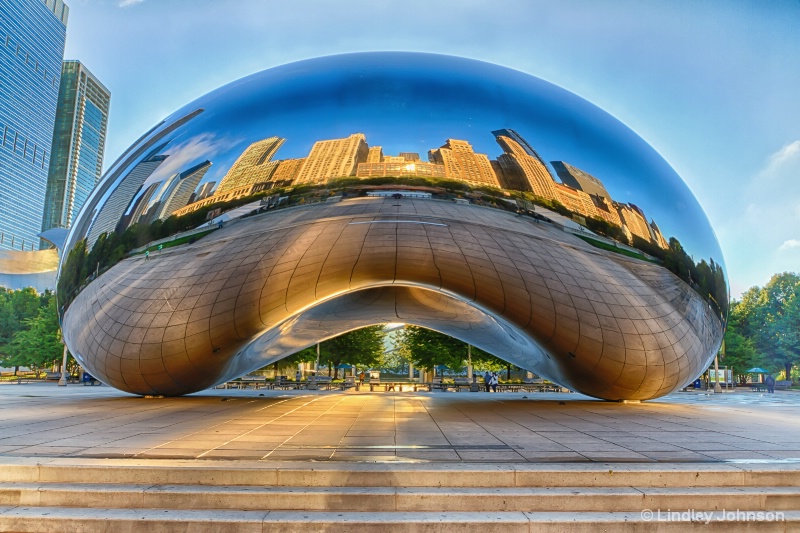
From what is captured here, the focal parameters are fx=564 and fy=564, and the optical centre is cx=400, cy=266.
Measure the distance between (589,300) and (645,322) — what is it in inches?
50.5

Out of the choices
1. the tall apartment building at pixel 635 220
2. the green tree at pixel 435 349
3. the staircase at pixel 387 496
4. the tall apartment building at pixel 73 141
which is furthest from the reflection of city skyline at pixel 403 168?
the tall apartment building at pixel 73 141

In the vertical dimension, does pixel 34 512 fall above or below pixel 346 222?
below

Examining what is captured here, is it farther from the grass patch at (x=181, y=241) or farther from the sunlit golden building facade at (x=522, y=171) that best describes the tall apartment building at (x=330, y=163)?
the sunlit golden building facade at (x=522, y=171)

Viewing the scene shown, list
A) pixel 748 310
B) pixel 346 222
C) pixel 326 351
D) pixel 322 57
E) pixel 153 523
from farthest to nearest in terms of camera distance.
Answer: pixel 748 310 → pixel 326 351 → pixel 322 57 → pixel 346 222 → pixel 153 523

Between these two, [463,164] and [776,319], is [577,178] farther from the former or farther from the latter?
[776,319]

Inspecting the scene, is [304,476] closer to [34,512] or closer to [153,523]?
[153,523]

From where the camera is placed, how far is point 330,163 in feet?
29.9

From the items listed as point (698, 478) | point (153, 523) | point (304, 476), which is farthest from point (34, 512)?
point (698, 478)

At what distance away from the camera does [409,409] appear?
1229 centimetres

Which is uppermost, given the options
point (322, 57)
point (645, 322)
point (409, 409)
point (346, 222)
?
point (322, 57)

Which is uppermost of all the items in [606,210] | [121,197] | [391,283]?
[121,197]

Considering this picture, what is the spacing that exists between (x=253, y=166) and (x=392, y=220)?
245cm

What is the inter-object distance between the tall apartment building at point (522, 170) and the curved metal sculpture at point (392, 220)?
27 millimetres

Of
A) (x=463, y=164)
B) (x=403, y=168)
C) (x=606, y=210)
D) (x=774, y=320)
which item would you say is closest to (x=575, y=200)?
(x=606, y=210)
